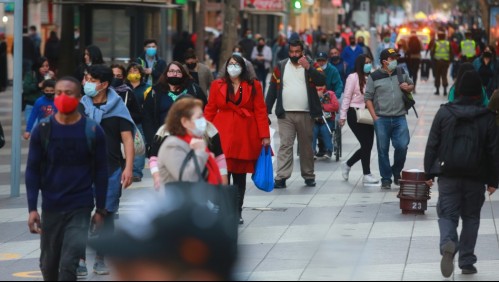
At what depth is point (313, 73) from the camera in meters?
15.9

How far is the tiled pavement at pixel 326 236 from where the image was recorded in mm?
10398

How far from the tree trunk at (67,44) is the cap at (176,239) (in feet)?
81.5

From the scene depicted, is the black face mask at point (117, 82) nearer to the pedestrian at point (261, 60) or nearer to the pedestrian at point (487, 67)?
the pedestrian at point (487, 67)

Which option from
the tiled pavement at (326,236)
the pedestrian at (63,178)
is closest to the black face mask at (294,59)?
the tiled pavement at (326,236)

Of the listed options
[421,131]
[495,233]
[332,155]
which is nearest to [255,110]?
[495,233]

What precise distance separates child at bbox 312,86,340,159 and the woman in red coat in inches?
242

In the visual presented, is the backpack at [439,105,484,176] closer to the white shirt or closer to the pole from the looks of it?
the white shirt

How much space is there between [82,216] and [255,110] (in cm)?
454

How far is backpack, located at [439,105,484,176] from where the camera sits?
32.8 ft

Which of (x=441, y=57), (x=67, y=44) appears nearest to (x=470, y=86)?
(x=67, y=44)

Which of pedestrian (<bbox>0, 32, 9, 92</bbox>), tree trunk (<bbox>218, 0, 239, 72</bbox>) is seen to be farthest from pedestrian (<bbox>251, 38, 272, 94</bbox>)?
pedestrian (<bbox>0, 32, 9, 92</bbox>)

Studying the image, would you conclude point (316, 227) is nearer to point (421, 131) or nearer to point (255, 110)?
point (255, 110)

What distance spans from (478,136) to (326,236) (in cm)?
260

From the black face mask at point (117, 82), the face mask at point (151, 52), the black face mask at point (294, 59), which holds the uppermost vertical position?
the black face mask at point (294, 59)
